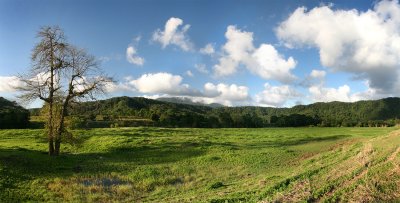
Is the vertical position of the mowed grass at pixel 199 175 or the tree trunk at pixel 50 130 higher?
the tree trunk at pixel 50 130

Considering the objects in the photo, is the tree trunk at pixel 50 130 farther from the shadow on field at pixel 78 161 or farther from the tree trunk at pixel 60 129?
the shadow on field at pixel 78 161

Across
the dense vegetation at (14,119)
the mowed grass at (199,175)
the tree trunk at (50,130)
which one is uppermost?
the dense vegetation at (14,119)

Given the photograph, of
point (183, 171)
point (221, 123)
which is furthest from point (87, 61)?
point (221, 123)

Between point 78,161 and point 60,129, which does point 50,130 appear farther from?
point 78,161

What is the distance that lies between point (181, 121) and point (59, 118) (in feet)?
278

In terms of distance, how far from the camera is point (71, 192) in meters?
22.5

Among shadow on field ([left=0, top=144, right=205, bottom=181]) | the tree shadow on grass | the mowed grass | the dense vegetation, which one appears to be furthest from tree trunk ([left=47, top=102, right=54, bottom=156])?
the dense vegetation

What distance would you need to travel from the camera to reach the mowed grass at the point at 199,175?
1599 centimetres

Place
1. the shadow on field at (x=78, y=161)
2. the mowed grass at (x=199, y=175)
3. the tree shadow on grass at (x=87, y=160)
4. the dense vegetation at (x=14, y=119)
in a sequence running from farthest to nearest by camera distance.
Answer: the dense vegetation at (x=14, y=119) < the tree shadow on grass at (x=87, y=160) < the shadow on field at (x=78, y=161) < the mowed grass at (x=199, y=175)

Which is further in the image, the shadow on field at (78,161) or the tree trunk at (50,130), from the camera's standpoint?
the tree trunk at (50,130)

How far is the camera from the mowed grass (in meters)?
16.0

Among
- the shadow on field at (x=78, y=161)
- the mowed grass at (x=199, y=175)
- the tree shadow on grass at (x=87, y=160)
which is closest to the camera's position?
the mowed grass at (x=199, y=175)

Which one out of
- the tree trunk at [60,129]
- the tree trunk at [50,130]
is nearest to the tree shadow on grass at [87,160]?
the tree trunk at [50,130]

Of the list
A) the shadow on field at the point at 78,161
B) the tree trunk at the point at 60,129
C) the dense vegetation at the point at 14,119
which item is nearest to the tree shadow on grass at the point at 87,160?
the shadow on field at the point at 78,161
